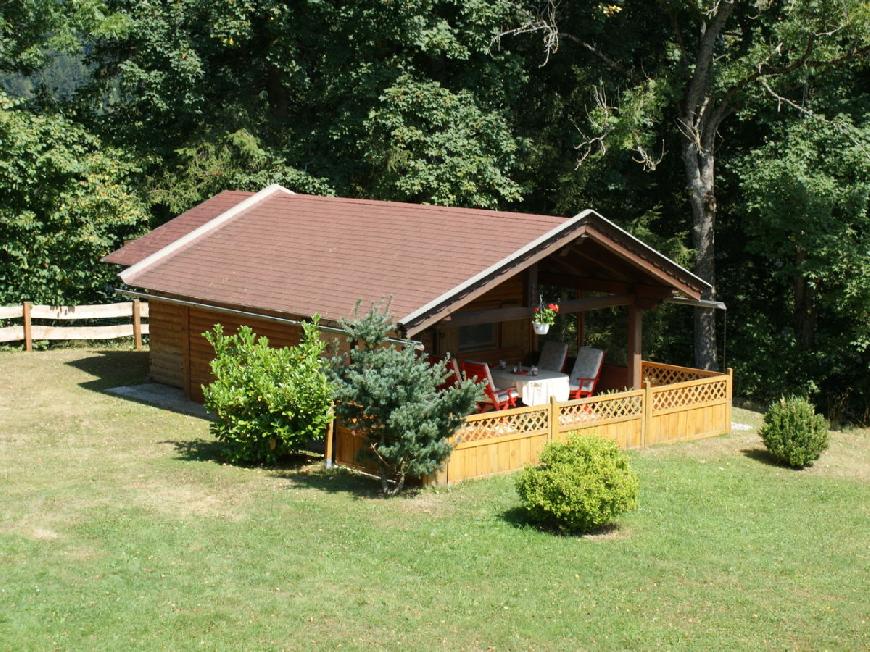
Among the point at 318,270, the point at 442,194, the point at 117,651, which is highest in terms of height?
the point at 442,194

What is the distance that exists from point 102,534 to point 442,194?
17.8 meters

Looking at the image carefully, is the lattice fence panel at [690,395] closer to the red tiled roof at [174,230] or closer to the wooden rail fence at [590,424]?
the wooden rail fence at [590,424]

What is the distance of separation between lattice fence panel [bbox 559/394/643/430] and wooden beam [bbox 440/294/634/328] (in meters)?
1.84

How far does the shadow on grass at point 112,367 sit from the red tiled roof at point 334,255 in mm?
2688

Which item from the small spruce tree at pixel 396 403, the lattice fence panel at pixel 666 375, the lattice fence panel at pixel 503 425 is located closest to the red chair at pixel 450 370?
the lattice fence panel at pixel 503 425

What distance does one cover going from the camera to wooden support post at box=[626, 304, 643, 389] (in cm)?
2077

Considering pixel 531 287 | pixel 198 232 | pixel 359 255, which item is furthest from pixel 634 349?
pixel 198 232

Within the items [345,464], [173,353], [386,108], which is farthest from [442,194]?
[345,464]

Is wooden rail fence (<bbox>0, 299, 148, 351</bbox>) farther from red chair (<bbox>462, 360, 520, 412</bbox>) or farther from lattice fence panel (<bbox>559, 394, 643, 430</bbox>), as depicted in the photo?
lattice fence panel (<bbox>559, 394, 643, 430</bbox>)

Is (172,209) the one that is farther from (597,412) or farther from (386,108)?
(597,412)

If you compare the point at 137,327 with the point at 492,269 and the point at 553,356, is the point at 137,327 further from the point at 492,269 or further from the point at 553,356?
the point at 492,269

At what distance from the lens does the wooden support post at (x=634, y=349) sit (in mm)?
20766

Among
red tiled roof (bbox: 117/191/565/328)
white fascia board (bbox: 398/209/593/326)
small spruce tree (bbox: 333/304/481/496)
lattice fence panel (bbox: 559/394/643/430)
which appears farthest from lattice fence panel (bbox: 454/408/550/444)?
red tiled roof (bbox: 117/191/565/328)

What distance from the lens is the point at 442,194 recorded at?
97.6 ft
